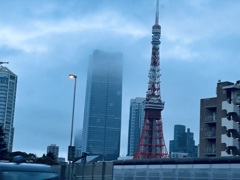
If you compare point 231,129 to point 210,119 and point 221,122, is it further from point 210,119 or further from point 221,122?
point 210,119

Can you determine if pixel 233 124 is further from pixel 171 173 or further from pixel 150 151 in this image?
pixel 150 151

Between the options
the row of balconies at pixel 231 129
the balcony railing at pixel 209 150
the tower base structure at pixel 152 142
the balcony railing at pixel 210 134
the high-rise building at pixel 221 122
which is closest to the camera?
the row of balconies at pixel 231 129

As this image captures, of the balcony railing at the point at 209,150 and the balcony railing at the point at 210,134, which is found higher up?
the balcony railing at the point at 210,134

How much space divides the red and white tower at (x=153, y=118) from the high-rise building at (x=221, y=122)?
105 ft

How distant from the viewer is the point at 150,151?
100688mm

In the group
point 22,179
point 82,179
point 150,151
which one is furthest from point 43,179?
point 150,151

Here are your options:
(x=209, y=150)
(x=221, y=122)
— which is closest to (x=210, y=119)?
(x=221, y=122)

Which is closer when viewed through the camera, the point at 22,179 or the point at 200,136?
the point at 22,179

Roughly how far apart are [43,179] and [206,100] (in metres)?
47.9

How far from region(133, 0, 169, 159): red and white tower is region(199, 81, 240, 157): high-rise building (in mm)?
32087

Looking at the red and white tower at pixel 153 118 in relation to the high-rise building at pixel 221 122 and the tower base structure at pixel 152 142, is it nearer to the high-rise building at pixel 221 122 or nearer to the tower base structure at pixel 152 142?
the tower base structure at pixel 152 142

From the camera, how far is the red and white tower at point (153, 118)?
3937 inches

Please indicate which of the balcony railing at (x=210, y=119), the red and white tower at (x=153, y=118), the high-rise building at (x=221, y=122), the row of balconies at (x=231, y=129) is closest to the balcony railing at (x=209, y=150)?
the high-rise building at (x=221, y=122)

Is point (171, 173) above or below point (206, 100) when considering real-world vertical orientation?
below
